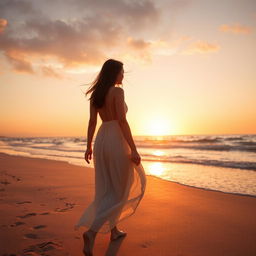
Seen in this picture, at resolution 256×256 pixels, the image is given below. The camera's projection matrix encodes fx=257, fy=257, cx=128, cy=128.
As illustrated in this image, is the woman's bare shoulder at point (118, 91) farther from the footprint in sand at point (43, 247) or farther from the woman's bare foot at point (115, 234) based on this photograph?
the footprint in sand at point (43, 247)

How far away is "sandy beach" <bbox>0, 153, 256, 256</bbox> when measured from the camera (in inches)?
109

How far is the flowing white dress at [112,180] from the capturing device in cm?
280

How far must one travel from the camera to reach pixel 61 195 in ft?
16.7

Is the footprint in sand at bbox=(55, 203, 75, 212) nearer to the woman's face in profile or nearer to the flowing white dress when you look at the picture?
the flowing white dress

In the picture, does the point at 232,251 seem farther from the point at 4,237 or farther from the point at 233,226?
the point at 4,237

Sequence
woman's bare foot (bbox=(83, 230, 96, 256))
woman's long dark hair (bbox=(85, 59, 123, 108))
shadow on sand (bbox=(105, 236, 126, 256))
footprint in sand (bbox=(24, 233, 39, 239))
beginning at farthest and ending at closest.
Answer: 1. footprint in sand (bbox=(24, 233, 39, 239))
2. woman's long dark hair (bbox=(85, 59, 123, 108))
3. shadow on sand (bbox=(105, 236, 126, 256))
4. woman's bare foot (bbox=(83, 230, 96, 256))

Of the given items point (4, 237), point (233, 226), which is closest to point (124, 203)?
point (4, 237)

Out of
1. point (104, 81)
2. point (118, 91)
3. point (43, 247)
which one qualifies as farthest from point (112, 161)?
point (43, 247)

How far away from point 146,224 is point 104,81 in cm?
201

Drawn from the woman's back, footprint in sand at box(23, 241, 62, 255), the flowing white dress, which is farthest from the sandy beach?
the woman's back

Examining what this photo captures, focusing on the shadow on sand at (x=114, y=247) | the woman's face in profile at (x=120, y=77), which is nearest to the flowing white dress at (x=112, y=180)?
the shadow on sand at (x=114, y=247)

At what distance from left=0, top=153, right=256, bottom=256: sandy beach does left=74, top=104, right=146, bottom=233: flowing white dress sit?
1.20 ft

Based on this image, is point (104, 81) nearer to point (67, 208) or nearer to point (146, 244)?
point (146, 244)

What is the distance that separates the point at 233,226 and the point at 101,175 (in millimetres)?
1981
